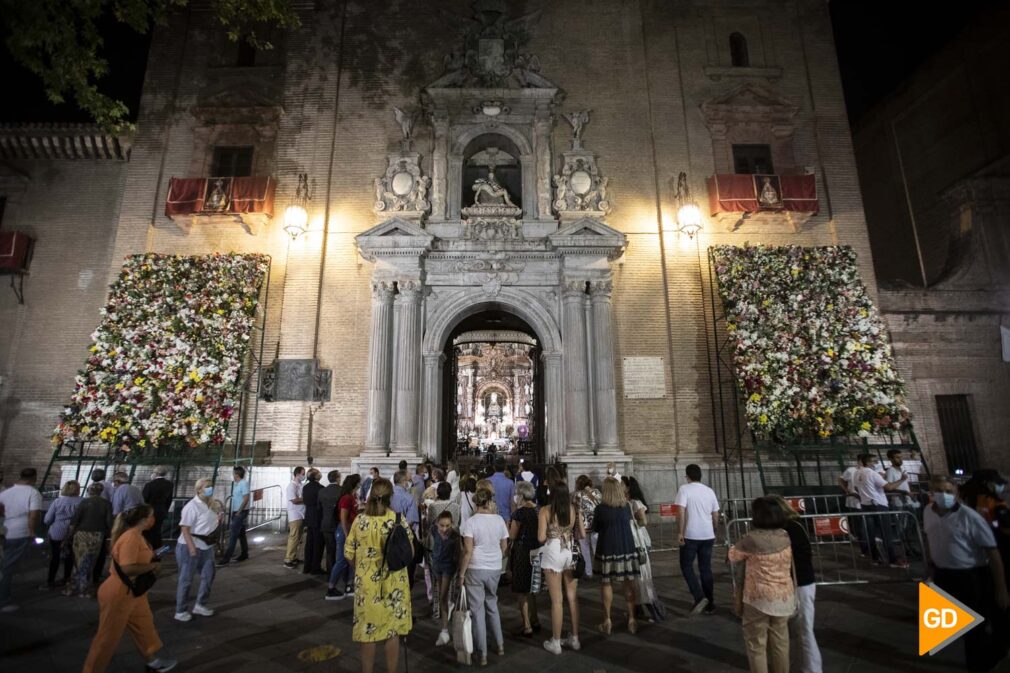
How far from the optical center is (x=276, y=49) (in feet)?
54.0


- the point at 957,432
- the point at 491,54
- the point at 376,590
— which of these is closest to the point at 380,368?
the point at 376,590

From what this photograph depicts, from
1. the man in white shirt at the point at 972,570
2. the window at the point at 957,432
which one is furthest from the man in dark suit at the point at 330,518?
the window at the point at 957,432

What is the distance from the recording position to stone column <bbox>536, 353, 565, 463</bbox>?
526 inches

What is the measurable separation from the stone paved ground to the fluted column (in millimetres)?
5285

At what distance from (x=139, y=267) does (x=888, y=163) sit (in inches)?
1012

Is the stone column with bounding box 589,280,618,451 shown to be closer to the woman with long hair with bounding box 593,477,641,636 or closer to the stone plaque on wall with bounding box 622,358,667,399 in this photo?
the stone plaque on wall with bounding box 622,358,667,399

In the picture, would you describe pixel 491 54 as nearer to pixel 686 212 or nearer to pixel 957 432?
pixel 686 212

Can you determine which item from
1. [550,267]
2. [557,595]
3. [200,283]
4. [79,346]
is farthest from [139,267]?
[557,595]

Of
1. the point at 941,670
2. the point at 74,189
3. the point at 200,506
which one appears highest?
the point at 74,189

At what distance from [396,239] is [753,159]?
34.7 ft

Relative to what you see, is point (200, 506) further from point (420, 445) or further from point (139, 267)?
point (139, 267)

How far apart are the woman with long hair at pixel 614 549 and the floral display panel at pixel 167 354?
9.76 meters

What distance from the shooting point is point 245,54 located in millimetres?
16594

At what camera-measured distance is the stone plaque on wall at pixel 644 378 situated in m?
13.7
